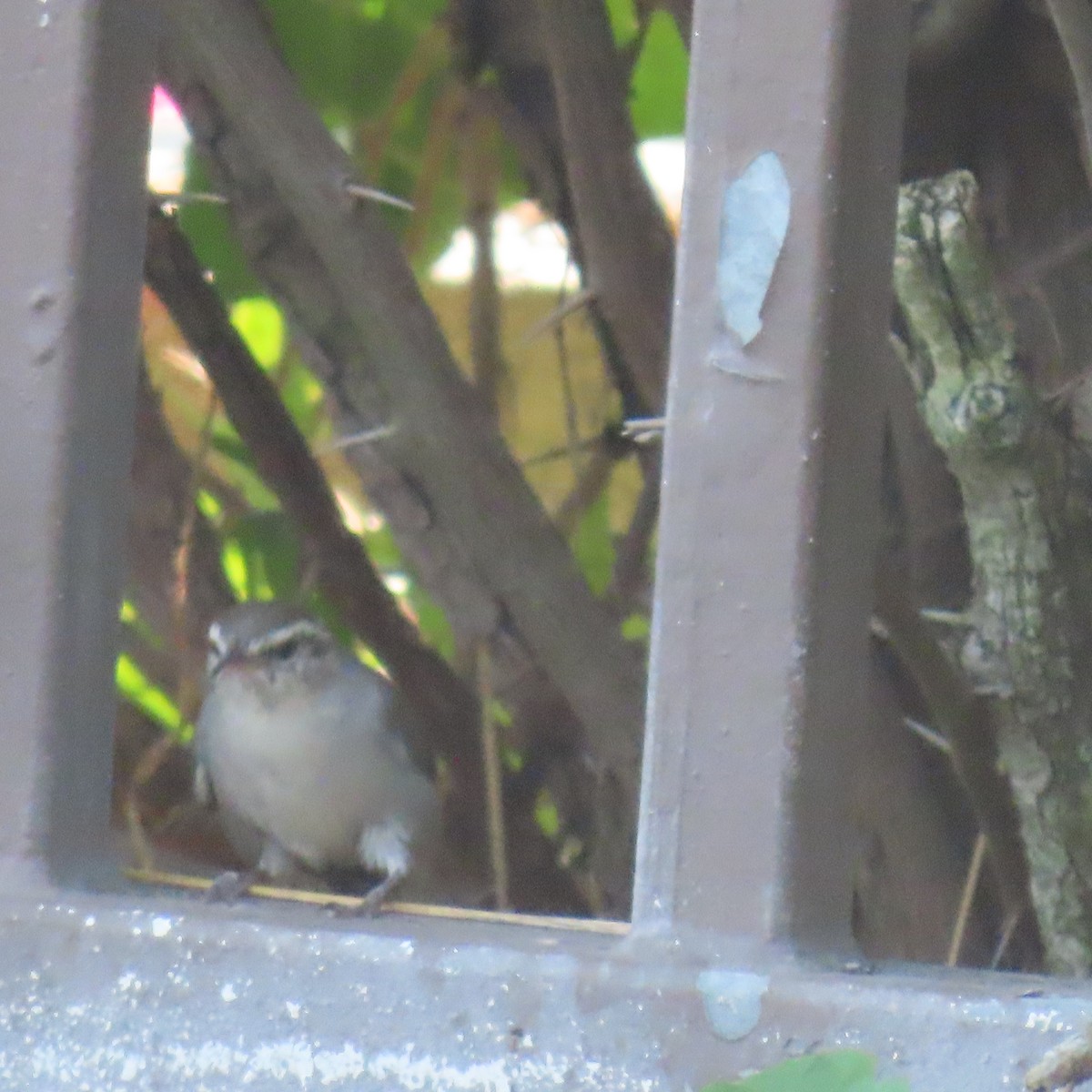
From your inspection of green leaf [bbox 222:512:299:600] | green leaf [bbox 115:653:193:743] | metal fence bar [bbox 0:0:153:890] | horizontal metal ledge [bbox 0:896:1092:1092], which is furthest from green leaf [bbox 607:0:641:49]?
horizontal metal ledge [bbox 0:896:1092:1092]

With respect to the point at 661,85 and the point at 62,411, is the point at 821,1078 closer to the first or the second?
the point at 62,411

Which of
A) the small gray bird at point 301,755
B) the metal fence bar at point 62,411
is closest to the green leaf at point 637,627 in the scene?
A: the small gray bird at point 301,755

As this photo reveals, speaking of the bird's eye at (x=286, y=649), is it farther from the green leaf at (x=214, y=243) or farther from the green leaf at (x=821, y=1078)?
the green leaf at (x=821, y=1078)

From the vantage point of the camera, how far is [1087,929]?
8.51 ft

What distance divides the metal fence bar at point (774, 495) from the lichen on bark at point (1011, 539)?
258 mm

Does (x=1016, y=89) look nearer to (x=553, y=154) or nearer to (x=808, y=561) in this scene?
(x=553, y=154)

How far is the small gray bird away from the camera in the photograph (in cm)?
372

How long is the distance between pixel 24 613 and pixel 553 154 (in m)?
1.84

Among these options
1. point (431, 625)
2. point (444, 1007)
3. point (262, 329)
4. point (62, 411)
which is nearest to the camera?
point (444, 1007)

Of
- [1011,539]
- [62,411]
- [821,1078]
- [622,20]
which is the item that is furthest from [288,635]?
[821,1078]

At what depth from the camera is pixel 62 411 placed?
6.95 feet

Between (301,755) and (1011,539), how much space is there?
1885 millimetres

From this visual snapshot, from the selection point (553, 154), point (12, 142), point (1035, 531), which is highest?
point (553, 154)

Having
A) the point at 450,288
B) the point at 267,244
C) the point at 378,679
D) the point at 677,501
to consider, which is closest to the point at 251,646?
the point at 378,679
